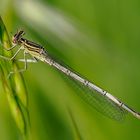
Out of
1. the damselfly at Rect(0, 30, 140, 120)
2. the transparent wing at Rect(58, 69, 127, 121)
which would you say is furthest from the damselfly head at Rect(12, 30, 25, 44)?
the transparent wing at Rect(58, 69, 127, 121)

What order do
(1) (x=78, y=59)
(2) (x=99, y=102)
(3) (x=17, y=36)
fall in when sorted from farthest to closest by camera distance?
(1) (x=78, y=59)
(2) (x=99, y=102)
(3) (x=17, y=36)

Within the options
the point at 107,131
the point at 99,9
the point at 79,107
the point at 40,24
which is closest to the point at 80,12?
the point at 99,9

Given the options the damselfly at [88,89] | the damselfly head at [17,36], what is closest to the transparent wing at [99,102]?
the damselfly at [88,89]

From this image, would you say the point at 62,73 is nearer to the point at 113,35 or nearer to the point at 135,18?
the point at 113,35

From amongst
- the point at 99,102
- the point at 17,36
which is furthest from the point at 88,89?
the point at 17,36

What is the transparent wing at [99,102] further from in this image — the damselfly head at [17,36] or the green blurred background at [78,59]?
the damselfly head at [17,36]

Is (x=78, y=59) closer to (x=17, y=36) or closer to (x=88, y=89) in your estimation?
(x=88, y=89)
